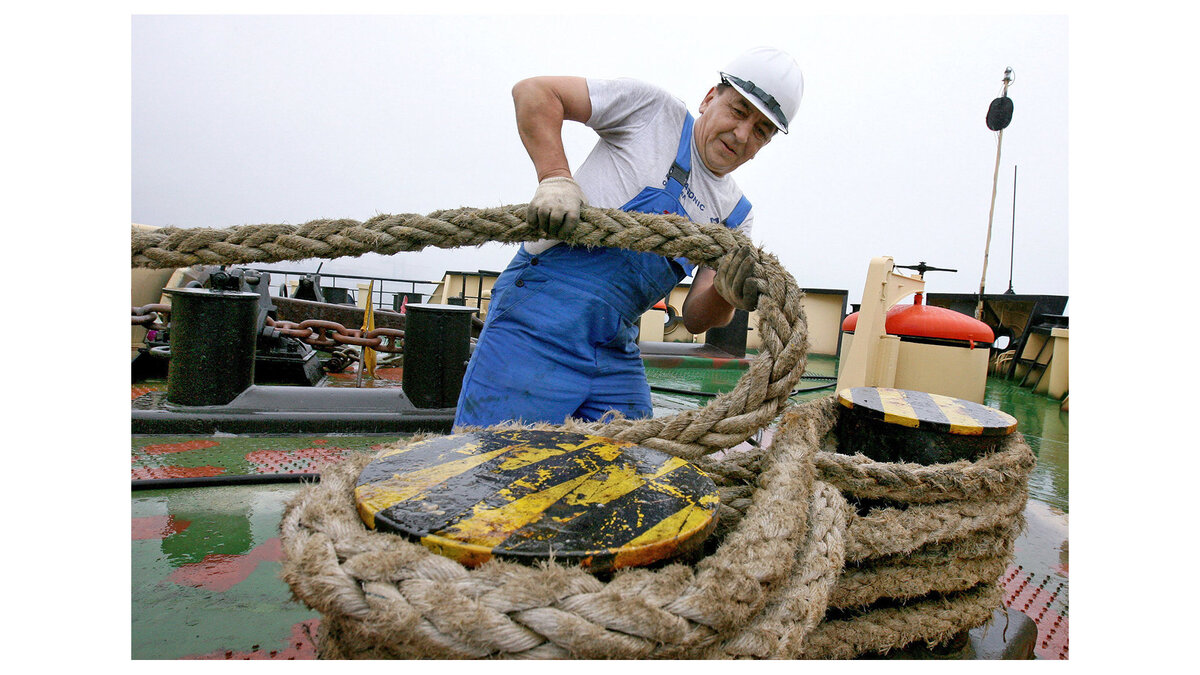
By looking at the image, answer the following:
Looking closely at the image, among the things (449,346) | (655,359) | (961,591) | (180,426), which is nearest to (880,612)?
(961,591)

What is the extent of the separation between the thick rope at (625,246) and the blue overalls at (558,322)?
455 mm

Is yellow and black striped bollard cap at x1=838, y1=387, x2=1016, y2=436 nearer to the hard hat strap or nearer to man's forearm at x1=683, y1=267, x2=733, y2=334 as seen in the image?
man's forearm at x1=683, y1=267, x2=733, y2=334

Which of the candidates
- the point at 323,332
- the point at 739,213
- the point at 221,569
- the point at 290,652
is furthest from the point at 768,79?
the point at 323,332

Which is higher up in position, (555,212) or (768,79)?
(768,79)

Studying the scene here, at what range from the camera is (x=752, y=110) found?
5.24 feet

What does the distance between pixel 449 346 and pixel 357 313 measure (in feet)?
7.85

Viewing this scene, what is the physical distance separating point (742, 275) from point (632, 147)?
0.64 m

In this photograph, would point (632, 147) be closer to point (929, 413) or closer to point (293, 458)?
point (929, 413)

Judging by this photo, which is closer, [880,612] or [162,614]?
[880,612]

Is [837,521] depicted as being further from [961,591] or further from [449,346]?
[449,346]

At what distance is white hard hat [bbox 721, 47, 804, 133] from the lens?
5.13 feet

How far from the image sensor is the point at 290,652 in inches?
48.8

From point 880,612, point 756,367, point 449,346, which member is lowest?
point 880,612

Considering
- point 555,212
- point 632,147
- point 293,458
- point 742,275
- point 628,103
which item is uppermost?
point 628,103
